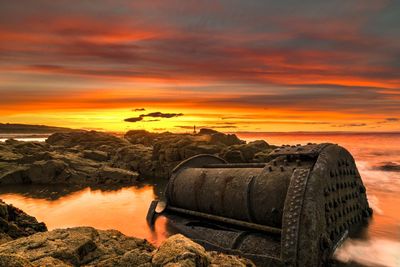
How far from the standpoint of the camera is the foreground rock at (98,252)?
14.0 feet

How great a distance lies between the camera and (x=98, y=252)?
581 centimetres

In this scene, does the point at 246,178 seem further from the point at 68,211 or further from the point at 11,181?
the point at 11,181

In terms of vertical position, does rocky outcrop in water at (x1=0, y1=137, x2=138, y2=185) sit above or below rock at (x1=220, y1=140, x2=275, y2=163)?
below

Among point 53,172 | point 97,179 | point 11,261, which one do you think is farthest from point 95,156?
point 11,261

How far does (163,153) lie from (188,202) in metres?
14.7

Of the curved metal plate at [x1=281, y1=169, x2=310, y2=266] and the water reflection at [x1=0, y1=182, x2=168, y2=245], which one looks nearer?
the curved metal plate at [x1=281, y1=169, x2=310, y2=266]

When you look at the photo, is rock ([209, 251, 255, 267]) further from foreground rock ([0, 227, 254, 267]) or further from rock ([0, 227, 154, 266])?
rock ([0, 227, 154, 266])

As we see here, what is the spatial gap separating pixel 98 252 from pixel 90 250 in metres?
0.14

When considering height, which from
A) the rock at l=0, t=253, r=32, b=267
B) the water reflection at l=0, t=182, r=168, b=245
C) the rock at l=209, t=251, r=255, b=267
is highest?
the rock at l=0, t=253, r=32, b=267

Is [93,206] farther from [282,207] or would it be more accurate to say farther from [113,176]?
[282,207]

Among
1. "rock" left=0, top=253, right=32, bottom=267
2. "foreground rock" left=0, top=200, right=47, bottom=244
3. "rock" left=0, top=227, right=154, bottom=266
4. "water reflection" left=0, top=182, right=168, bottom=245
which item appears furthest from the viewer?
"water reflection" left=0, top=182, right=168, bottom=245

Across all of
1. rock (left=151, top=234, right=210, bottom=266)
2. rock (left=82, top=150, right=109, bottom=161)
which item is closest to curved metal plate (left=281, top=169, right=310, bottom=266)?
rock (left=151, top=234, right=210, bottom=266)

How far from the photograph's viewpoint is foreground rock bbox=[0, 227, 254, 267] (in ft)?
14.0

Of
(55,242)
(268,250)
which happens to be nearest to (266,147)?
(268,250)
